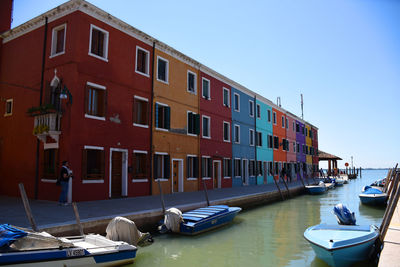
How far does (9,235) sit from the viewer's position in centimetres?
547

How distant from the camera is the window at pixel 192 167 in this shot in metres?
18.2

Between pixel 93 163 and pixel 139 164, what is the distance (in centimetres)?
270

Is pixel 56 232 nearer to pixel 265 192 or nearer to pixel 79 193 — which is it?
pixel 79 193

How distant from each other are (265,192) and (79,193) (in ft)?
36.4

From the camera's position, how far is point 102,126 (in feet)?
42.4

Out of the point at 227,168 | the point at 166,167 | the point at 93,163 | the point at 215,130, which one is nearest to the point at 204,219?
the point at 93,163

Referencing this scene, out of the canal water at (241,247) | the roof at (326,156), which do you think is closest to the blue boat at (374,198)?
the canal water at (241,247)

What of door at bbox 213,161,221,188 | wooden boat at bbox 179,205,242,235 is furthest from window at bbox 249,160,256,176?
wooden boat at bbox 179,205,242,235

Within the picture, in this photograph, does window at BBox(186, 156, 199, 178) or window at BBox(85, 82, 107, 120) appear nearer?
window at BBox(85, 82, 107, 120)

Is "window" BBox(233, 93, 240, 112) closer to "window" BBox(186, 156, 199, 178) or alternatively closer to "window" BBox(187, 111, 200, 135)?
"window" BBox(187, 111, 200, 135)

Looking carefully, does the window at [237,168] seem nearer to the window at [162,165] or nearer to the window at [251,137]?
the window at [251,137]

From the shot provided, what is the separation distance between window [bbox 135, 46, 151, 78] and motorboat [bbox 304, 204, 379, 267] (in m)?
11.0

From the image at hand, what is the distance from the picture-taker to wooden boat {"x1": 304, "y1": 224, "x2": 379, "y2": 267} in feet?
21.1

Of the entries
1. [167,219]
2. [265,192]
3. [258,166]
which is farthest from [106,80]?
[258,166]
